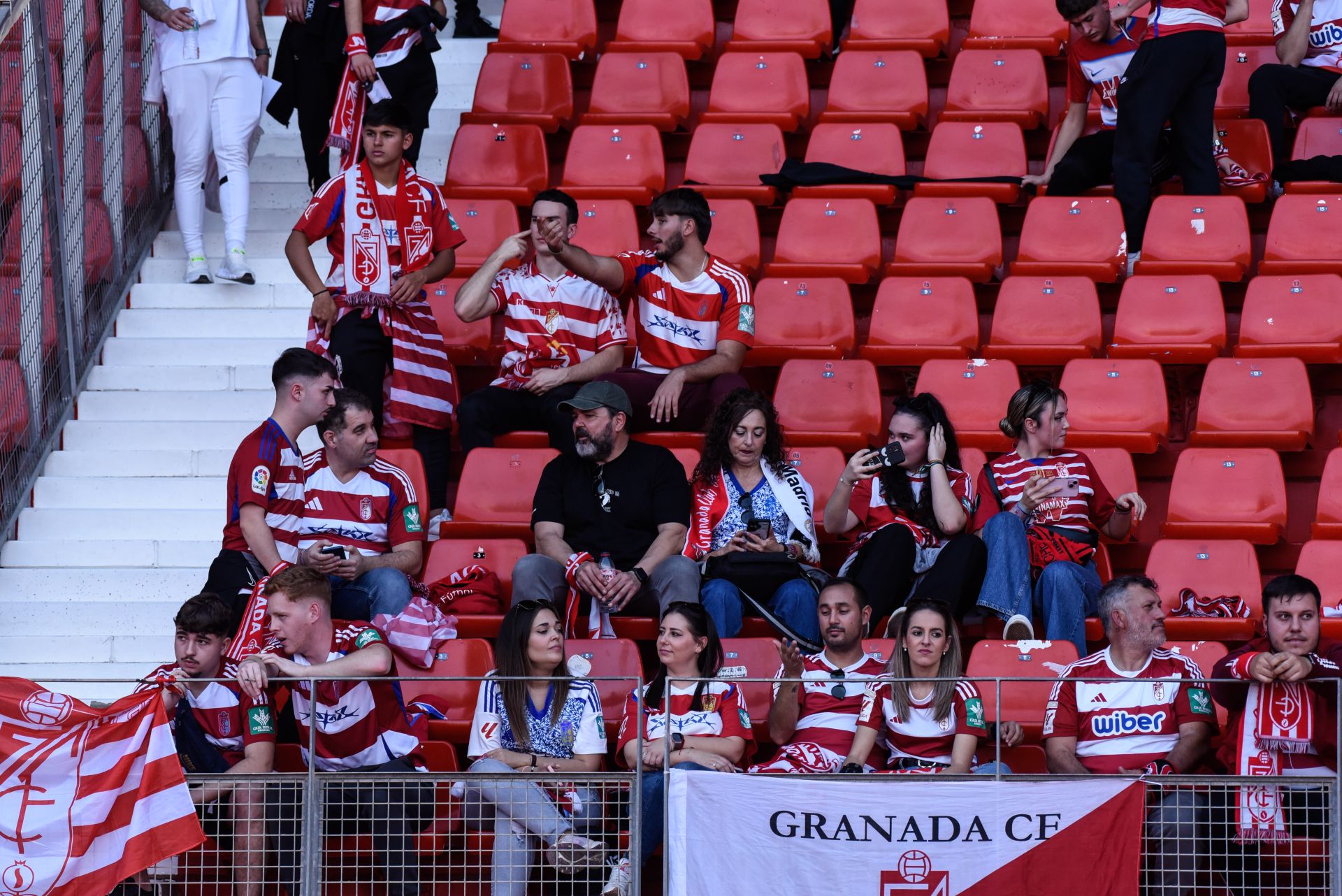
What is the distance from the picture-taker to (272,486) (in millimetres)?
6637

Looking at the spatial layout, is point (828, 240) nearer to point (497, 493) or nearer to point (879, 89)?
point (879, 89)

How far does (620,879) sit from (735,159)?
164 inches

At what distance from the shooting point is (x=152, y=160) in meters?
8.94

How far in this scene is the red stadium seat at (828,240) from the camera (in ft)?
26.8

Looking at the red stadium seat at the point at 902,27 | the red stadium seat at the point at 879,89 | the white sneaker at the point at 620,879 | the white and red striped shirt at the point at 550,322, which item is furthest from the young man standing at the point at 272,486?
the red stadium seat at the point at 902,27

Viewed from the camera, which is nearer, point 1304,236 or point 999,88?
point 1304,236

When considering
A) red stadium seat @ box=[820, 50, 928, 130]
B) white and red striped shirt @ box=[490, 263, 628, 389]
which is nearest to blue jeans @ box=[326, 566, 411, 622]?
white and red striped shirt @ box=[490, 263, 628, 389]

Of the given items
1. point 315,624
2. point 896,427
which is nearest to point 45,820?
point 315,624

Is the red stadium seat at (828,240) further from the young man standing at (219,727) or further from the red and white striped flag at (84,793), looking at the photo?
the red and white striped flag at (84,793)

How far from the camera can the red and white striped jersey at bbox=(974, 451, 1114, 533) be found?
6594 millimetres

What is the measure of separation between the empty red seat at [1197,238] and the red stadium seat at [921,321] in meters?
0.76

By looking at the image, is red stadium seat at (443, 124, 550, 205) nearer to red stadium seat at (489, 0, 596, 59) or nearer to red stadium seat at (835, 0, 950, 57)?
red stadium seat at (489, 0, 596, 59)

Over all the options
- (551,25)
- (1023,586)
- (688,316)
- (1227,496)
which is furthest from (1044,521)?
(551,25)

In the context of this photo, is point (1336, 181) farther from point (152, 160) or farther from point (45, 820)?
point (45, 820)
